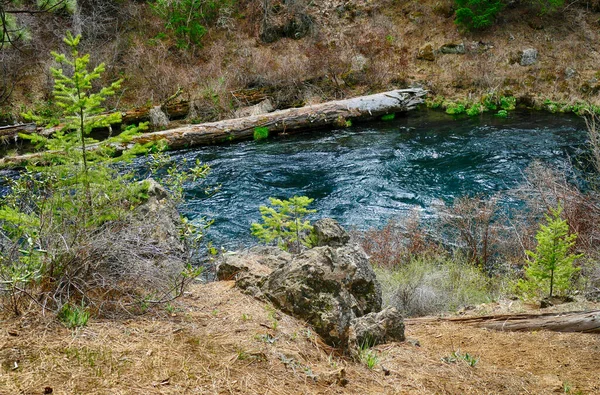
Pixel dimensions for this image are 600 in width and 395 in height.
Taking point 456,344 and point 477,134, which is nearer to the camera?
point 456,344

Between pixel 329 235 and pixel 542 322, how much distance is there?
89.9 inches

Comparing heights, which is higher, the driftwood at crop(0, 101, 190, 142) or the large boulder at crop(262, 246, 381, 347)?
the driftwood at crop(0, 101, 190, 142)

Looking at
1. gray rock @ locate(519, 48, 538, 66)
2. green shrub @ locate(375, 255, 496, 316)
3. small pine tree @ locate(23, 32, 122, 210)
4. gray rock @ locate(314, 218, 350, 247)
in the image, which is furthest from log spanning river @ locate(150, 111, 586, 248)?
small pine tree @ locate(23, 32, 122, 210)

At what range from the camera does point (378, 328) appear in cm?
382

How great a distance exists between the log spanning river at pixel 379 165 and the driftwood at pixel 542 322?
414cm

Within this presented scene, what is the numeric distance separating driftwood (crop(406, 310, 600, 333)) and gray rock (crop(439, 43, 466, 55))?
54.8ft

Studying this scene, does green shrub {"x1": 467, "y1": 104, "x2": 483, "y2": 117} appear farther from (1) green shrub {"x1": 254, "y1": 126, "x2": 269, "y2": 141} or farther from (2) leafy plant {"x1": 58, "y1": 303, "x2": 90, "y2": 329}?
(2) leafy plant {"x1": 58, "y1": 303, "x2": 90, "y2": 329}

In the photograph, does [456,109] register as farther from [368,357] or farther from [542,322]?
[368,357]

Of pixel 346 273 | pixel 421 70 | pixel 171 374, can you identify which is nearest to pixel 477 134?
pixel 421 70

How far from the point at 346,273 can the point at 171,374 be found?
5.51 ft

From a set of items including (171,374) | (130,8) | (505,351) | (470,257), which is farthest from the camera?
(130,8)

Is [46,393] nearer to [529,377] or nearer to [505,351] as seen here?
[529,377]

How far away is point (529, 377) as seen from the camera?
3.33 m

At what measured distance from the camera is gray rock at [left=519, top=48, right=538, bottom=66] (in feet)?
59.4
